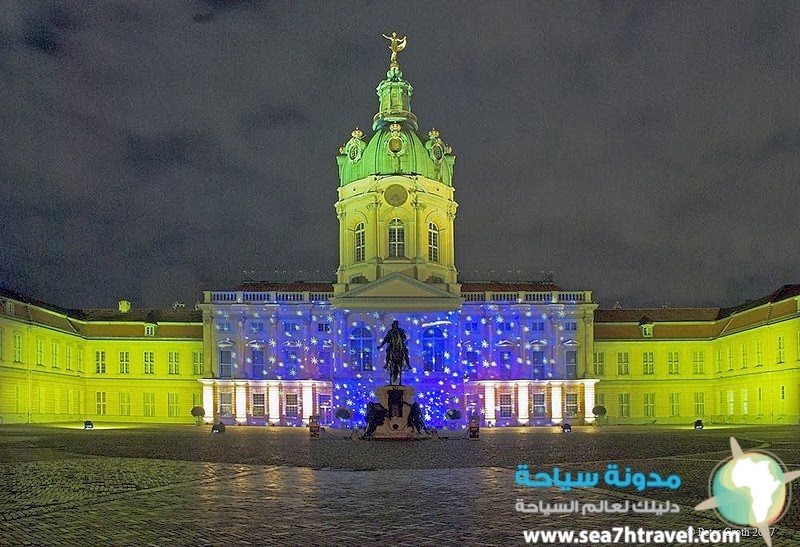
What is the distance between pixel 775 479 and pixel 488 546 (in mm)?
4883

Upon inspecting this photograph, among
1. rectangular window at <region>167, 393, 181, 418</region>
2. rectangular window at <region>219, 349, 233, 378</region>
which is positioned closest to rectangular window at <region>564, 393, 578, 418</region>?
rectangular window at <region>219, 349, 233, 378</region>

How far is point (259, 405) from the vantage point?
7188cm

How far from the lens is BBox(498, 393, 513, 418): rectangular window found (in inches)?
2813

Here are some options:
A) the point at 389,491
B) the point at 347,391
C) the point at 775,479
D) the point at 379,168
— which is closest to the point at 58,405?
the point at 347,391

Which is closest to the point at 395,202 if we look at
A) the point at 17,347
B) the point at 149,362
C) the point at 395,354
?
the point at 149,362

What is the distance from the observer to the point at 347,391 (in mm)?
70438

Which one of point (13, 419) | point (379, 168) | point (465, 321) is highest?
point (379, 168)

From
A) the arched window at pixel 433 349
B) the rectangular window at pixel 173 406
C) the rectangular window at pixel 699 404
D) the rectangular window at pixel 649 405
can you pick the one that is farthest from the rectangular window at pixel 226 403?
the rectangular window at pixel 699 404

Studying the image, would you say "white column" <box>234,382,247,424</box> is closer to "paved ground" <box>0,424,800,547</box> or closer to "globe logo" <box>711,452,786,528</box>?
"paved ground" <box>0,424,800,547</box>

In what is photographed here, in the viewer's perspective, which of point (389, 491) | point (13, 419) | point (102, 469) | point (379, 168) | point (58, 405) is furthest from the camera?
point (379, 168)

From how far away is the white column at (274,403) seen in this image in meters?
71.2

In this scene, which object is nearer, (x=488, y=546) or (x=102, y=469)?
(x=488, y=546)

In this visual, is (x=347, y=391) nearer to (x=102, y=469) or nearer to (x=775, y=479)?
(x=102, y=469)

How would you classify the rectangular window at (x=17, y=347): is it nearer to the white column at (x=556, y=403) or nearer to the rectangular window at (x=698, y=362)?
the white column at (x=556, y=403)
